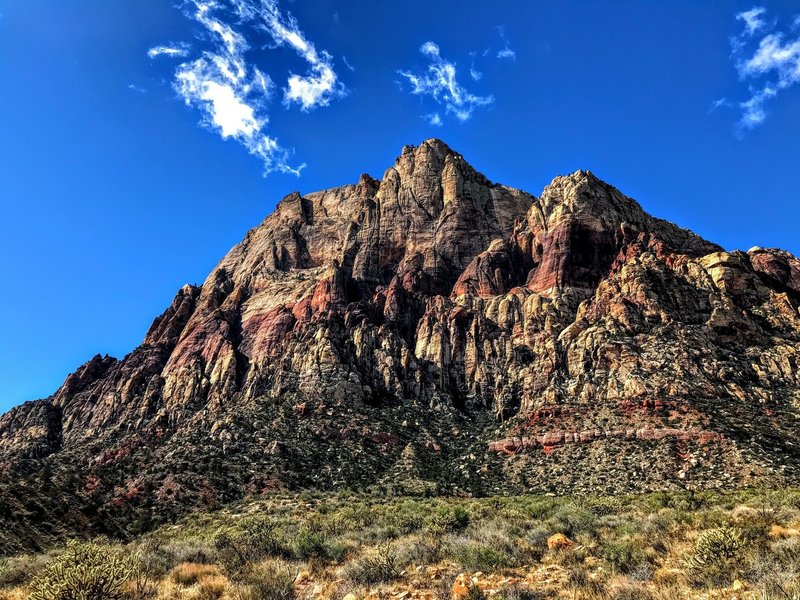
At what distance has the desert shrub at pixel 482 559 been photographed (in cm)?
1334

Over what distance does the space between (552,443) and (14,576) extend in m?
57.8

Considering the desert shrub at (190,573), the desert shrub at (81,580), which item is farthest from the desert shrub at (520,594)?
the desert shrub at (190,573)

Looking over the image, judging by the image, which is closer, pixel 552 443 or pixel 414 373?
pixel 552 443

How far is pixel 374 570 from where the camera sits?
13203mm

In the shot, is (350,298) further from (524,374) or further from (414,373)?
(524,374)

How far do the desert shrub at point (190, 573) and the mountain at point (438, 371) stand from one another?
23.3 m

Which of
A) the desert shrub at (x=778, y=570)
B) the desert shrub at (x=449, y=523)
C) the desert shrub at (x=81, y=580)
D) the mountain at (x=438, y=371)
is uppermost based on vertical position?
the mountain at (x=438, y=371)

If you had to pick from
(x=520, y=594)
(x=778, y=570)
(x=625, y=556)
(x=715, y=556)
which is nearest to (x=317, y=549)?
(x=520, y=594)

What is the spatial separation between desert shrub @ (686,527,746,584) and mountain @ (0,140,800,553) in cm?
3685

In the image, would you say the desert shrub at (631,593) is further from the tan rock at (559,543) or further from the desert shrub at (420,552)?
the desert shrub at (420,552)

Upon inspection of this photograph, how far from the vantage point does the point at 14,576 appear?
15.5m

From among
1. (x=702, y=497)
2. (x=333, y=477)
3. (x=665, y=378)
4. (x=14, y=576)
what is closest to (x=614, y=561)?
(x=14, y=576)

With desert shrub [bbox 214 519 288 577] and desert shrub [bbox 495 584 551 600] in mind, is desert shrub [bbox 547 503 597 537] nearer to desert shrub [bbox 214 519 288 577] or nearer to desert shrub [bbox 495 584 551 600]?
desert shrub [bbox 495 584 551 600]

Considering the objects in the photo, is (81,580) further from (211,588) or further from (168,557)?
(168,557)
